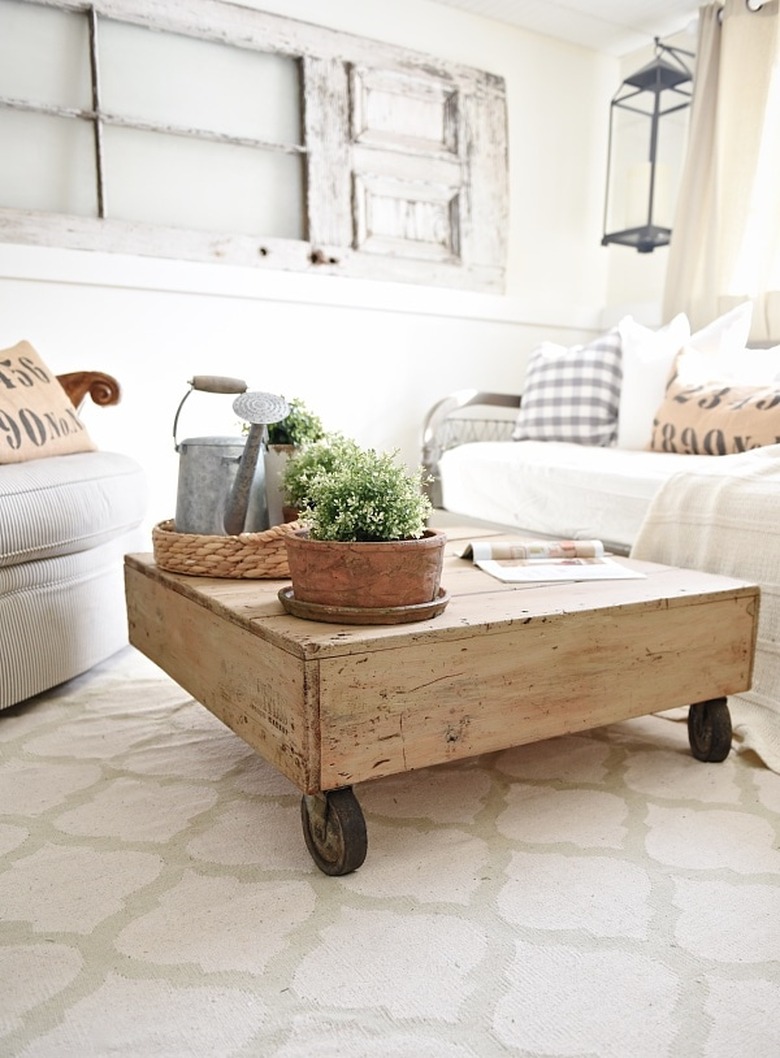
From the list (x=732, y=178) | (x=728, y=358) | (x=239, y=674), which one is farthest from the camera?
(x=732, y=178)

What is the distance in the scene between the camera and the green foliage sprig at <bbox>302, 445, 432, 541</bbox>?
1.11 metres

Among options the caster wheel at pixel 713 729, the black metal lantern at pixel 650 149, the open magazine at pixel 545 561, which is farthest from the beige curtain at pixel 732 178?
the caster wheel at pixel 713 729

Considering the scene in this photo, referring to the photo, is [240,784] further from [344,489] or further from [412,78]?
[412,78]

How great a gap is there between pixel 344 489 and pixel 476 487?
59.9 inches

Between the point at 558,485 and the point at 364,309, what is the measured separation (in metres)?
1.27

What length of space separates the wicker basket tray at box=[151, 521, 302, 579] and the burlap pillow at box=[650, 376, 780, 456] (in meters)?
1.32

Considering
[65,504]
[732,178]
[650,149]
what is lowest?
[65,504]

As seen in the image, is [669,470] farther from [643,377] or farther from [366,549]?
[366,549]

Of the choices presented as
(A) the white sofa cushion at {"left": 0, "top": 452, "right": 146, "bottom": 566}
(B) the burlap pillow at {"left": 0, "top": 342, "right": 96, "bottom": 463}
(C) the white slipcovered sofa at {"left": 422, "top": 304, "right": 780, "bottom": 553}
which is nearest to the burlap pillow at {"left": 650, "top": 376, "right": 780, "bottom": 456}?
(C) the white slipcovered sofa at {"left": 422, "top": 304, "right": 780, "bottom": 553}

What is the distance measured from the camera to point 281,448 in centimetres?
152

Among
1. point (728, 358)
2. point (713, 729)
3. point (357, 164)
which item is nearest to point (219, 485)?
point (713, 729)

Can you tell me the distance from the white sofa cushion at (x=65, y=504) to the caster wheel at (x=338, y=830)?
0.85 meters

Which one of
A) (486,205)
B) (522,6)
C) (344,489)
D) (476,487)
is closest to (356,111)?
(486,205)

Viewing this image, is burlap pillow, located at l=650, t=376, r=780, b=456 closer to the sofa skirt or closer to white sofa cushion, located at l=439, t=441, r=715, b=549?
white sofa cushion, located at l=439, t=441, r=715, b=549
